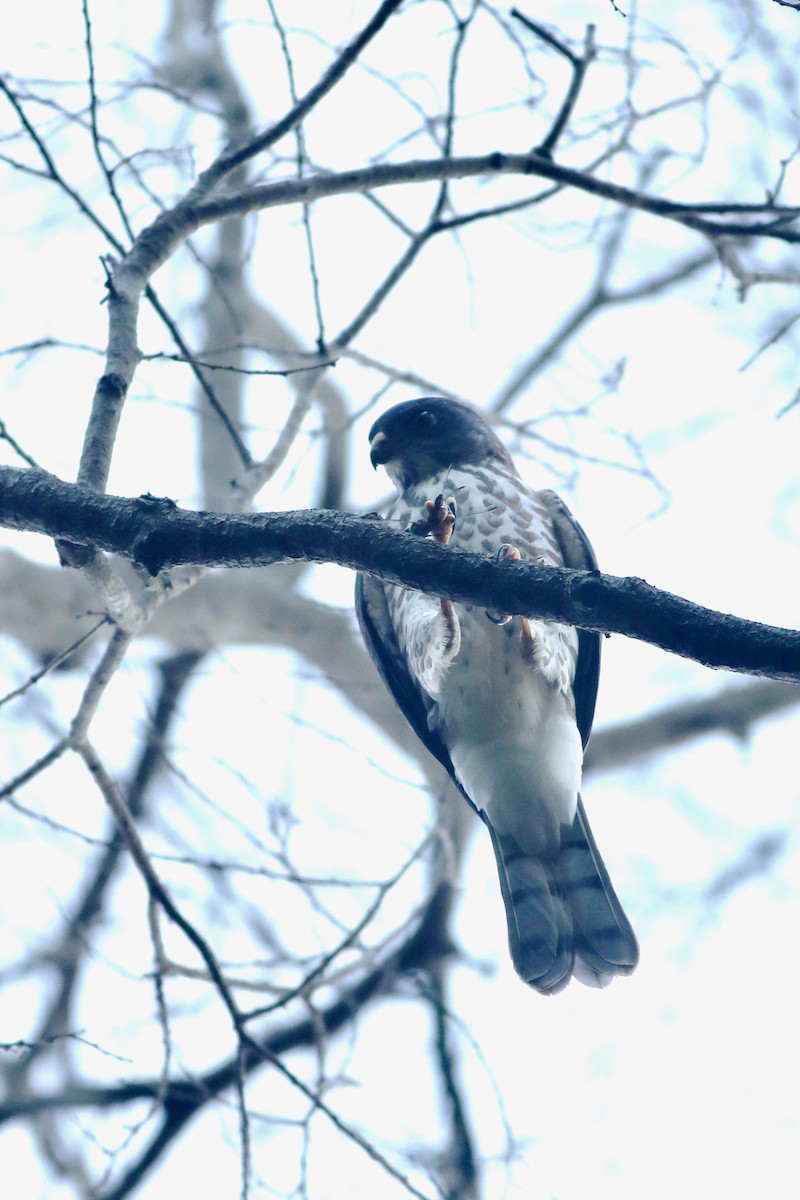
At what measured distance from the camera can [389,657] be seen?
14.7ft

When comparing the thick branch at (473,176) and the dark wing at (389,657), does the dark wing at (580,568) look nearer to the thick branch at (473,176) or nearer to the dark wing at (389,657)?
the dark wing at (389,657)

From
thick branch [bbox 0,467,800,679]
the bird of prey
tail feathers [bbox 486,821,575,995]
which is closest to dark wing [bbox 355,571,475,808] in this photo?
the bird of prey

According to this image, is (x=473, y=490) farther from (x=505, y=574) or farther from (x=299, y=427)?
(x=505, y=574)

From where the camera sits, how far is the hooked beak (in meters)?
4.65

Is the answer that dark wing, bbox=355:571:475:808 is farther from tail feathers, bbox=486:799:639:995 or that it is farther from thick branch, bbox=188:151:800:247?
thick branch, bbox=188:151:800:247

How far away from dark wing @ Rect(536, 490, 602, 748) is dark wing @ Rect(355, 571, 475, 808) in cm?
56

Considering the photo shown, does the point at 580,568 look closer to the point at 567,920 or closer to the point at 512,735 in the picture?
the point at 512,735

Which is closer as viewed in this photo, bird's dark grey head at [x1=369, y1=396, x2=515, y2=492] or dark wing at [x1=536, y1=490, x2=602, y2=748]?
dark wing at [x1=536, y1=490, x2=602, y2=748]

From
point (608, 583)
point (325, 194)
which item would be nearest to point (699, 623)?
point (608, 583)

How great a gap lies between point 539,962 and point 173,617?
2.88 metres

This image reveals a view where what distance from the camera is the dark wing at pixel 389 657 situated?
4.39 metres

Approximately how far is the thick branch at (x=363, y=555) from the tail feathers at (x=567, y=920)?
1709 mm

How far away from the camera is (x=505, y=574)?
2.37 meters

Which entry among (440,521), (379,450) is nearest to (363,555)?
(440,521)
